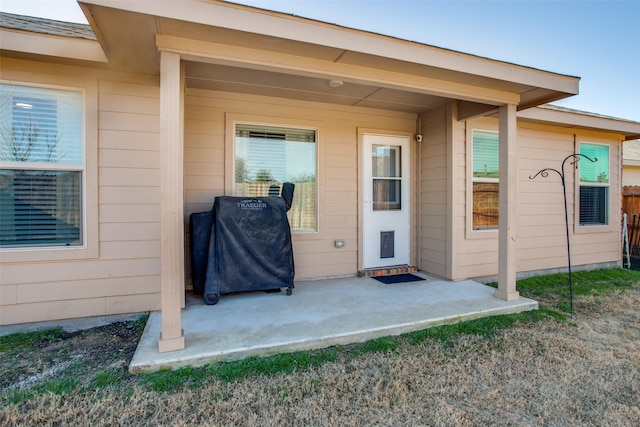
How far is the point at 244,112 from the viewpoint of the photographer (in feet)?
13.3

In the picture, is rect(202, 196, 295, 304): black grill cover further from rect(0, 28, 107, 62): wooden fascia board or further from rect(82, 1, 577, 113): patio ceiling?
rect(0, 28, 107, 62): wooden fascia board

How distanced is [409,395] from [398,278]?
2.53 meters

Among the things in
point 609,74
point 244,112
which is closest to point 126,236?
point 244,112

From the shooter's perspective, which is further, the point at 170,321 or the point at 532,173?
the point at 532,173

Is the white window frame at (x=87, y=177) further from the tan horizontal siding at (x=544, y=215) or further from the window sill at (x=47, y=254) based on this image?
the tan horizontal siding at (x=544, y=215)

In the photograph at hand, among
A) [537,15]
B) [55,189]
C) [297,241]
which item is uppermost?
[537,15]

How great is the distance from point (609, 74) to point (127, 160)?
13472mm

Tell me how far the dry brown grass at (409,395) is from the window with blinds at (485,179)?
228 centimetres

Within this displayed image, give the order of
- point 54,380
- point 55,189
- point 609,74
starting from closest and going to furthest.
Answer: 1. point 54,380
2. point 55,189
3. point 609,74

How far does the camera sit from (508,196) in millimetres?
3584

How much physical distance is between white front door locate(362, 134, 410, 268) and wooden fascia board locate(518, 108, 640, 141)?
5.46 ft

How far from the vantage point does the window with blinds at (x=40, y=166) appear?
287cm

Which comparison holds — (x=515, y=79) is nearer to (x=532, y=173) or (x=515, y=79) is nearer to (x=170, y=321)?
(x=532, y=173)

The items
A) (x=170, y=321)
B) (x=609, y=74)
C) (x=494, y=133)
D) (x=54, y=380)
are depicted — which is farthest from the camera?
(x=609, y=74)
